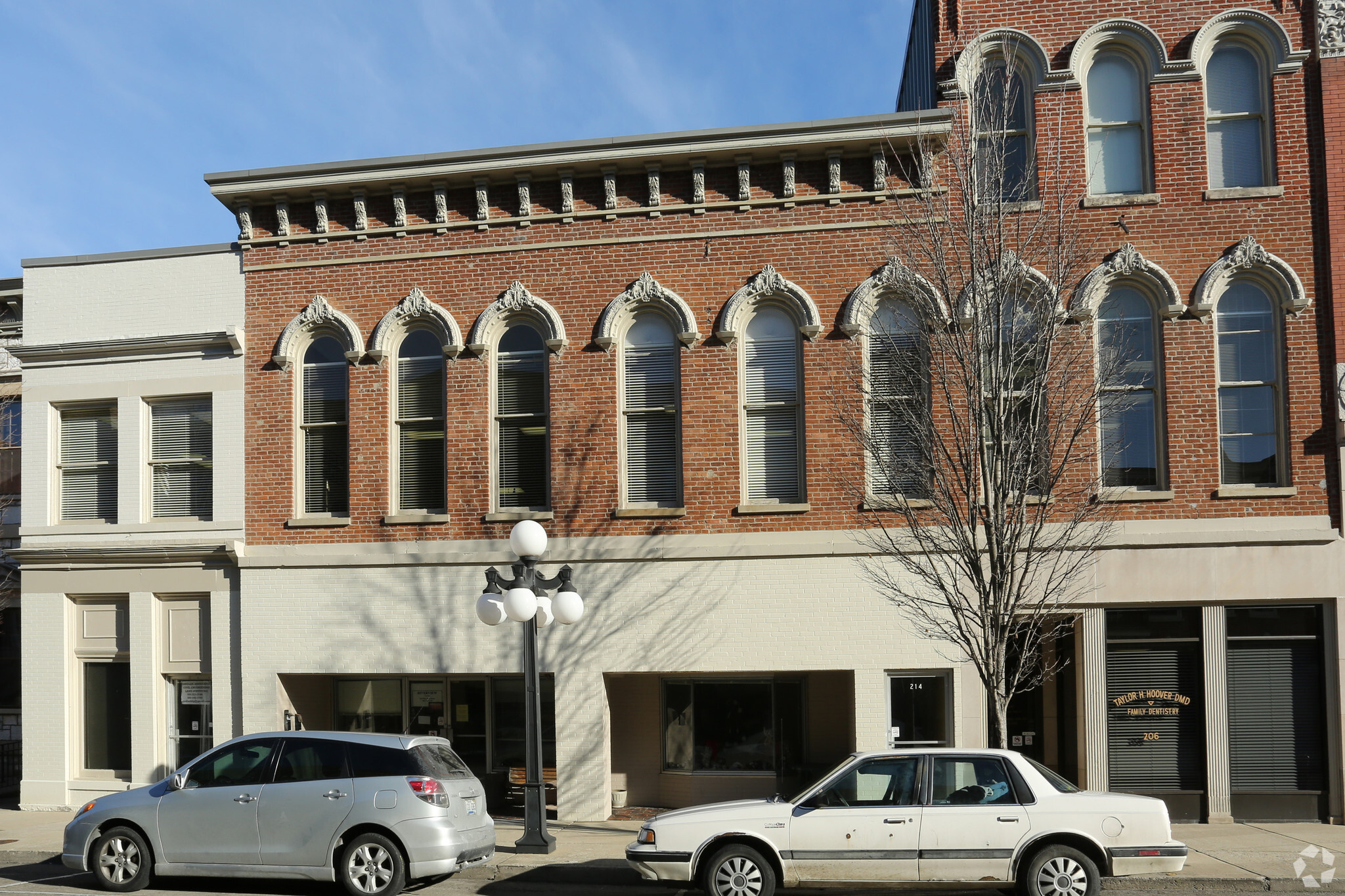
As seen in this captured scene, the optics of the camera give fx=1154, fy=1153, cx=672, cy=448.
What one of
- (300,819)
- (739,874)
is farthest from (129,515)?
(739,874)

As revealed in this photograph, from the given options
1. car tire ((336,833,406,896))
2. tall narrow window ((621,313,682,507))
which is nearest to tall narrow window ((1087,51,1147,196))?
tall narrow window ((621,313,682,507))

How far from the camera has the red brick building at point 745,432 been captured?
1461 cm

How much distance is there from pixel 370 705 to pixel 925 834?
379 inches

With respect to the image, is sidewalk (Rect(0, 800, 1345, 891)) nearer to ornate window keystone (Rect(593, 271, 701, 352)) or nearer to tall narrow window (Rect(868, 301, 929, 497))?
tall narrow window (Rect(868, 301, 929, 497))

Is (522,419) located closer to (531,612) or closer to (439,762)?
(531,612)

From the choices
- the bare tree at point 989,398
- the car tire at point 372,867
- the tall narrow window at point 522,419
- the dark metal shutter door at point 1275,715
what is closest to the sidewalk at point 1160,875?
the dark metal shutter door at point 1275,715

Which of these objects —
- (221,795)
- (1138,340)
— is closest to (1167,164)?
(1138,340)

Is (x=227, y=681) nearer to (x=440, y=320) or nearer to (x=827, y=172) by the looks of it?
(x=440, y=320)

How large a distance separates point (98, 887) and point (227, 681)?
5.08 metres

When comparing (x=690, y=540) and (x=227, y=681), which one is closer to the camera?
(x=690, y=540)

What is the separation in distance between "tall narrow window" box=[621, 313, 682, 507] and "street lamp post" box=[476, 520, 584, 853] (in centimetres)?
278

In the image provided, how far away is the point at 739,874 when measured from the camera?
1008 cm

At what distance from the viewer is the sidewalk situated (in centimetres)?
1120

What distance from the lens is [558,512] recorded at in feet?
51.4
